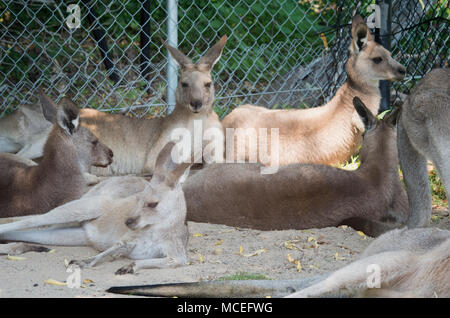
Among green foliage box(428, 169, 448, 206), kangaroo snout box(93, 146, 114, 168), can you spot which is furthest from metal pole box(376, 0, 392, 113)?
kangaroo snout box(93, 146, 114, 168)

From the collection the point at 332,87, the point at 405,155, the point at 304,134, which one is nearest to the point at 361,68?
the point at 304,134

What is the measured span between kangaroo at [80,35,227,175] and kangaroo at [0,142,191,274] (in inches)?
70.0

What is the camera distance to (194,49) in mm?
7547

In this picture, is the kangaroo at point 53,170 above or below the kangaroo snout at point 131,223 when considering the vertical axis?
above

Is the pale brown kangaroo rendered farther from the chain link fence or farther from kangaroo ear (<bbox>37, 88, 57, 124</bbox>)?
the chain link fence

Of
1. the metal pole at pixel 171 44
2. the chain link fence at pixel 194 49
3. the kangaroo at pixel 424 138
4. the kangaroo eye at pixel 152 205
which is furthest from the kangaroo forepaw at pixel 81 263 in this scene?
the chain link fence at pixel 194 49

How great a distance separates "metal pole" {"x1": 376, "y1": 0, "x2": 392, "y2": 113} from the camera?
641cm

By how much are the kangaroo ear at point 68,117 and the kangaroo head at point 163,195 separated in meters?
1.10

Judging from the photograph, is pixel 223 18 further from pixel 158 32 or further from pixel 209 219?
pixel 209 219

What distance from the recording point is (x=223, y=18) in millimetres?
7566

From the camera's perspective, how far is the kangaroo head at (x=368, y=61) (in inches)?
239

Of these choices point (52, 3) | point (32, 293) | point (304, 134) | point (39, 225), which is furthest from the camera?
point (52, 3)

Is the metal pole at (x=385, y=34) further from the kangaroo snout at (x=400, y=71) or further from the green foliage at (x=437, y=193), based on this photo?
the green foliage at (x=437, y=193)

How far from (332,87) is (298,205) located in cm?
311
